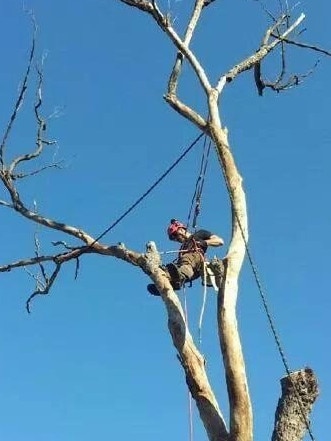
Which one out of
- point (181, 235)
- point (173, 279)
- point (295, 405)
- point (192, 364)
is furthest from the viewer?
point (181, 235)

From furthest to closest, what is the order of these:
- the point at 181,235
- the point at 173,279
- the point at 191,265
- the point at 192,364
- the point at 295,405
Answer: the point at 181,235
the point at 191,265
the point at 173,279
the point at 192,364
the point at 295,405

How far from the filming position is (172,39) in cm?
646

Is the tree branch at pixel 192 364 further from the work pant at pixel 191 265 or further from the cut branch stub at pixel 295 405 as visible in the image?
the work pant at pixel 191 265

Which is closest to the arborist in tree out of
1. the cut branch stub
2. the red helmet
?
the red helmet

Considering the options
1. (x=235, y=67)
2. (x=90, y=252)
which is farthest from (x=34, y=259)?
(x=235, y=67)

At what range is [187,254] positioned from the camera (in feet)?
21.3

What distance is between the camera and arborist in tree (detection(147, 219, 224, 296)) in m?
5.97

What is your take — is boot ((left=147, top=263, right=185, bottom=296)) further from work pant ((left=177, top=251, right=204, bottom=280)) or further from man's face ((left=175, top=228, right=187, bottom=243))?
man's face ((left=175, top=228, right=187, bottom=243))

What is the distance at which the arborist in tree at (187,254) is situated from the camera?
5.97 m

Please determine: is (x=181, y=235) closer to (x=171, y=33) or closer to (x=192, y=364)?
(x=171, y=33)

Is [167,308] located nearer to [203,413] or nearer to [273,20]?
[203,413]

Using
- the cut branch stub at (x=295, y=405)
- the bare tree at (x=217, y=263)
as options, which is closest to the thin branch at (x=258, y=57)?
the bare tree at (x=217, y=263)

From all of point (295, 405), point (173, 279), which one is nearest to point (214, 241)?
point (173, 279)

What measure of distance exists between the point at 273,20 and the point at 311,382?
13.1 feet
